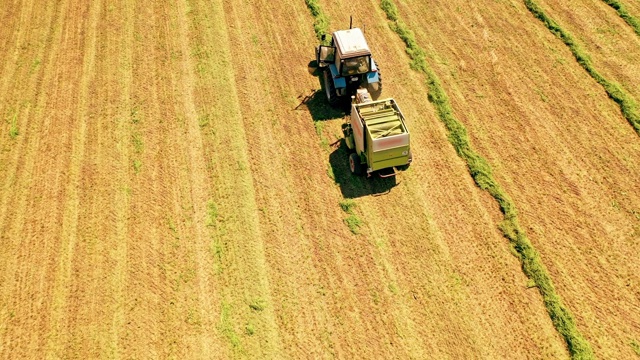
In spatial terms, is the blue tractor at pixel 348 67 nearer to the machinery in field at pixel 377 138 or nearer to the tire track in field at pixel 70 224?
the machinery in field at pixel 377 138

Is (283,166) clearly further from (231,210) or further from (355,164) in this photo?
(355,164)

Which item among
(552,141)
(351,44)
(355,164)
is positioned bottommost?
(355,164)

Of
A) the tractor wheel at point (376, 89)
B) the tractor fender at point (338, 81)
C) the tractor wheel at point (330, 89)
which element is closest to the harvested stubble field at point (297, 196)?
the tractor wheel at point (330, 89)

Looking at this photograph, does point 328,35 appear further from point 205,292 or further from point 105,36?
point 205,292

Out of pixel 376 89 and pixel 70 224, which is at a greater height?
pixel 376 89

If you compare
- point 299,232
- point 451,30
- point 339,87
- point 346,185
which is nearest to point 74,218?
point 299,232

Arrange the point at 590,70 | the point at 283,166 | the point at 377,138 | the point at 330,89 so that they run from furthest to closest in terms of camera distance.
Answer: the point at 590,70 → the point at 330,89 → the point at 283,166 → the point at 377,138

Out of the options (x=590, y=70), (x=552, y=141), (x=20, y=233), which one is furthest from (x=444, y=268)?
(x=20, y=233)

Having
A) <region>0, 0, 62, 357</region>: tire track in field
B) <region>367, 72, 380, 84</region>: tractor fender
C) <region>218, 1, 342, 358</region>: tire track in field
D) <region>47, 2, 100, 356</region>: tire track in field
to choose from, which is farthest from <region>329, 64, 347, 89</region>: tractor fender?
<region>0, 0, 62, 357</region>: tire track in field
